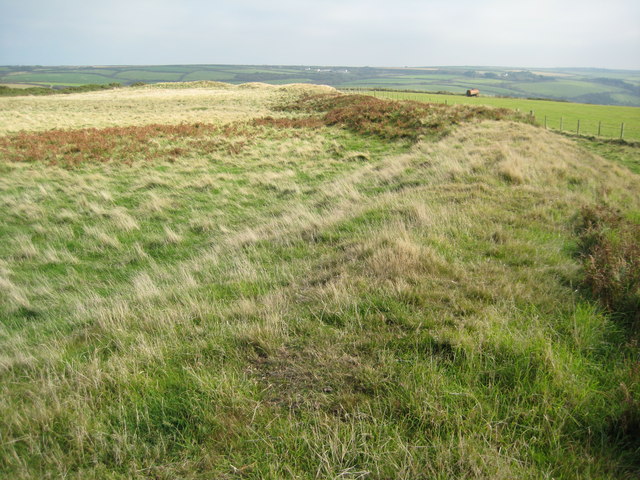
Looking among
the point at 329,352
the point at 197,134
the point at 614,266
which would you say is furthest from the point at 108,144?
the point at 614,266

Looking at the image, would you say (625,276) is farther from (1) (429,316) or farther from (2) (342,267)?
(2) (342,267)

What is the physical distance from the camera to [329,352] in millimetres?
2947

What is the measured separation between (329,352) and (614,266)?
10.9 ft

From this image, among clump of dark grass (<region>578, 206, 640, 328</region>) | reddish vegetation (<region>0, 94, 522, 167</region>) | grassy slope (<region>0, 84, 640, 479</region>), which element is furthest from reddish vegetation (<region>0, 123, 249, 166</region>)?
clump of dark grass (<region>578, 206, 640, 328</region>)

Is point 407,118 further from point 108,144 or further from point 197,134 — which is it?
point 108,144

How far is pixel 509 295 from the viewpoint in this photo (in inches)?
146

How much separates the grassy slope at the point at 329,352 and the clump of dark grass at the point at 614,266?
0.71 feet

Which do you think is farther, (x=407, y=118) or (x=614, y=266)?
(x=407, y=118)

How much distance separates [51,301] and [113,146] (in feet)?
52.6

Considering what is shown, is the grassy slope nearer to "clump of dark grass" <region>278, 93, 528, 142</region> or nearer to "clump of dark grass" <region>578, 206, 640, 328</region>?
"clump of dark grass" <region>578, 206, 640, 328</region>

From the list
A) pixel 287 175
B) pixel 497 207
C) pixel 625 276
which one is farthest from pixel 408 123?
pixel 625 276

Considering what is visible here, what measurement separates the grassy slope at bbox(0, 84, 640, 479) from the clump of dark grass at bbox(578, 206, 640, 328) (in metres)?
0.22

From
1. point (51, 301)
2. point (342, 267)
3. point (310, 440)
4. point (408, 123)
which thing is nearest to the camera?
point (310, 440)

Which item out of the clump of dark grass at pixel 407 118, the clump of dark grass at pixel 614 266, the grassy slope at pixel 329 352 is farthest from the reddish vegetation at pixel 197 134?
the clump of dark grass at pixel 614 266
